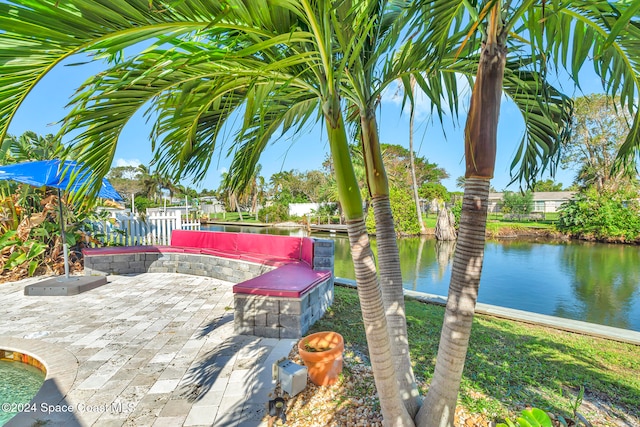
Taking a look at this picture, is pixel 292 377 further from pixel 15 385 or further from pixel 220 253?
pixel 220 253

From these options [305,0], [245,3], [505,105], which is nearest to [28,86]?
[245,3]

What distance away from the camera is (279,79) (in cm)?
150

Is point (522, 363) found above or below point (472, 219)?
below

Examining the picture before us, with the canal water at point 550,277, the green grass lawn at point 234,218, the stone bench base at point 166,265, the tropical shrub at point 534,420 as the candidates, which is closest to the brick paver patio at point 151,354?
the stone bench base at point 166,265

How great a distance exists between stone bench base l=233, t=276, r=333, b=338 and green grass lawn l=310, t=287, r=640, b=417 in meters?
0.46

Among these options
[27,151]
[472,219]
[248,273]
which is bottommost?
[248,273]

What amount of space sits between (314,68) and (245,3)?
15.0 inches

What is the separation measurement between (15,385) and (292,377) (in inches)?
104

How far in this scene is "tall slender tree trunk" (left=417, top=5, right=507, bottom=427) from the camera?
4.67ft

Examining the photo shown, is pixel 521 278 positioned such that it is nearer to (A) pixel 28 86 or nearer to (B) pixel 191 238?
(B) pixel 191 238

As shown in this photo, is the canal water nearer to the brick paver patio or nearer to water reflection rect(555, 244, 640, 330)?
water reflection rect(555, 244, 640, 330)

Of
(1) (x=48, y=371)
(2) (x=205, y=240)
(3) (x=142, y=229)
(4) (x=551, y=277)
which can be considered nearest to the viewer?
(1) (x=48, y=371)

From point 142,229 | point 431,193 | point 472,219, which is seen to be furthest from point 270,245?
point 431,193

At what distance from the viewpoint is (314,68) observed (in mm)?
1408
